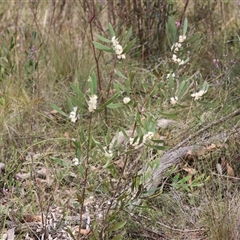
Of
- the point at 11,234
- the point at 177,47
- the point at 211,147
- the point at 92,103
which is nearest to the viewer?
the point at 92,103

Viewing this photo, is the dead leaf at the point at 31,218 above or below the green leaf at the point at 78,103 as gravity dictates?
below

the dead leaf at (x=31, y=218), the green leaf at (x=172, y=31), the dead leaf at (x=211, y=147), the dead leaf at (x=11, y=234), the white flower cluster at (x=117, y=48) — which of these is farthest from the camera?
the dead leaf at (x=211, y=147)

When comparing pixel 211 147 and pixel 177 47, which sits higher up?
pixel 177 47

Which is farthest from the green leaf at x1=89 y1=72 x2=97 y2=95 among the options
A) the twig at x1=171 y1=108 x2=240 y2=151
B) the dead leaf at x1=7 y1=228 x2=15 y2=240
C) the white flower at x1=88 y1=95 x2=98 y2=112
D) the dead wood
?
the twig at x1=171 y1=108 x2=240 y2=151

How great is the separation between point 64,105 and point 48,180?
3.66 ft

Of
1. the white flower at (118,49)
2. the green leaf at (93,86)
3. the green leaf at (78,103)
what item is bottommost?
the green leaf at (78,103)

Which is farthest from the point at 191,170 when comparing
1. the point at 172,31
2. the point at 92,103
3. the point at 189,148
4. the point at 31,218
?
the point at 92,103

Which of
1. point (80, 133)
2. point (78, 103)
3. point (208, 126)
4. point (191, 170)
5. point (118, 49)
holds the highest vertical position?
point (118, 49)

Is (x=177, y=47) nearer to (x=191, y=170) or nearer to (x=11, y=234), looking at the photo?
(x=191, y=170)

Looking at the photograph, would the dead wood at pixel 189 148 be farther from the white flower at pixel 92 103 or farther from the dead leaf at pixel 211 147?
the white flower at pixel 92 103

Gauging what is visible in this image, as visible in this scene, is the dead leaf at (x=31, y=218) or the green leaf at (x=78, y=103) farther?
the dead leaf at (x=31, y=218)

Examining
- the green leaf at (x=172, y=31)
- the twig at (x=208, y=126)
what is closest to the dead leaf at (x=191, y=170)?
the twig at (x=208, y=126)

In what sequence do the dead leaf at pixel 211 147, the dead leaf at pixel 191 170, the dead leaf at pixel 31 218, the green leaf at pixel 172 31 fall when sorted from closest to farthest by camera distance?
1. the green leaf at pixel 172 31
2. the dead leaf at pixel 31 218
3. the dead leaf at pixel 191 170
4. the dead leaf at pixel 211 147

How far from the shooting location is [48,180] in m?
2.84
